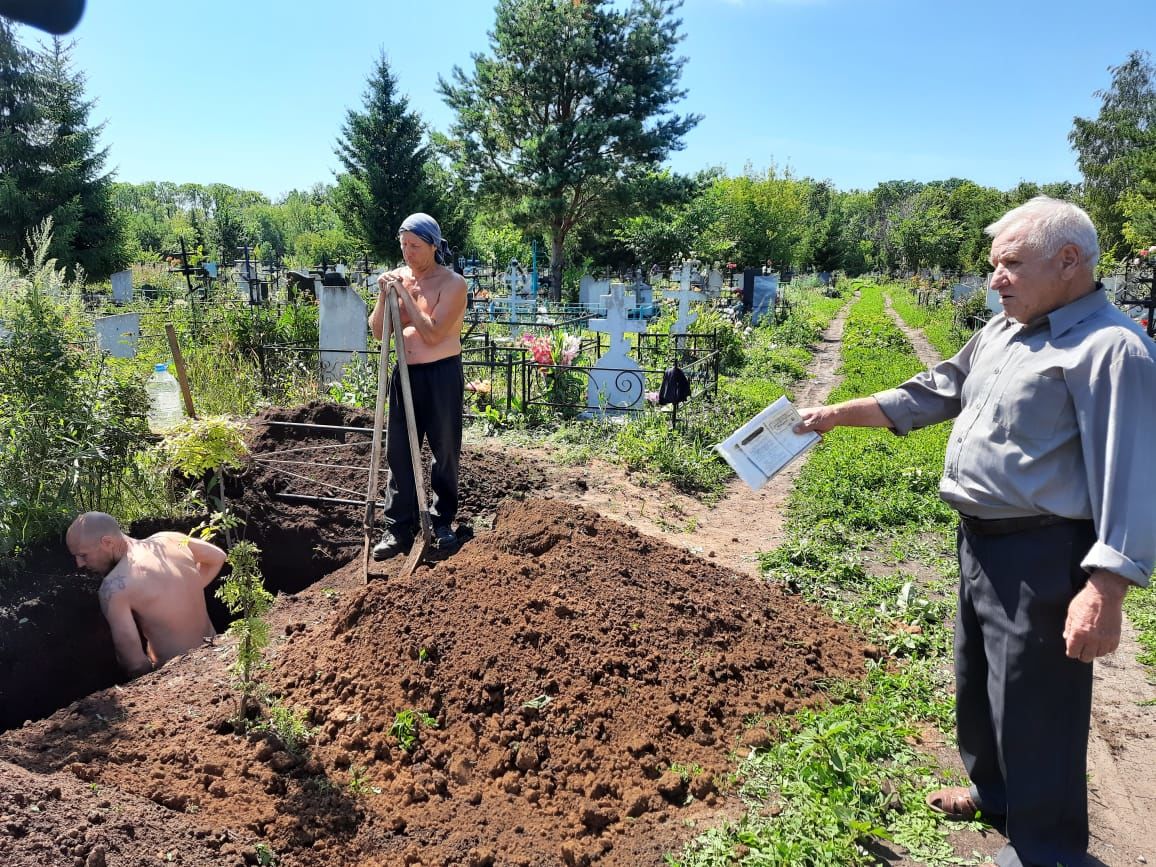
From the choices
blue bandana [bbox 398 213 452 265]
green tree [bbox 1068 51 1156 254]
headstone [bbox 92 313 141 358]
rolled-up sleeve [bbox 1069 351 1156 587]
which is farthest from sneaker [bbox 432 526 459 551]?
green tree [bbox 1068 51 1156 254]

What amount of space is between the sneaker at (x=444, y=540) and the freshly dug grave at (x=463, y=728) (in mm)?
278

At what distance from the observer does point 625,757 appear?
8.61ft

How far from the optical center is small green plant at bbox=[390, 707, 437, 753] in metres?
2.70

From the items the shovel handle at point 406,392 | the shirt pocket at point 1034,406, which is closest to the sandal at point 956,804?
the shirt pocket at point 1034,406

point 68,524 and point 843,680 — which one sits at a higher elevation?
point 68,524

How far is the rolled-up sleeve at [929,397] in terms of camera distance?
2.49 m

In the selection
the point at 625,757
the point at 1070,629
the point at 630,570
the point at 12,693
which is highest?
the point at 1070,629

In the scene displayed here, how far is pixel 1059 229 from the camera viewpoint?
6.44ft

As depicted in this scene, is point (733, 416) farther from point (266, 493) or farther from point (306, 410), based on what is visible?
point (266, 493)

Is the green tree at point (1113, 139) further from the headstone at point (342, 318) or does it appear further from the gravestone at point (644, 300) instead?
the headstone at point (342, 318)

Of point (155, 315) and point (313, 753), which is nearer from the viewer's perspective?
point (313, 753)

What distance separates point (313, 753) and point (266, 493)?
318 cm

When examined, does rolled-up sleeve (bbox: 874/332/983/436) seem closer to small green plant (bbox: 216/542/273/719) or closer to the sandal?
the sandal

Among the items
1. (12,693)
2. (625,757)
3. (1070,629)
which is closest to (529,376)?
(12,693)
